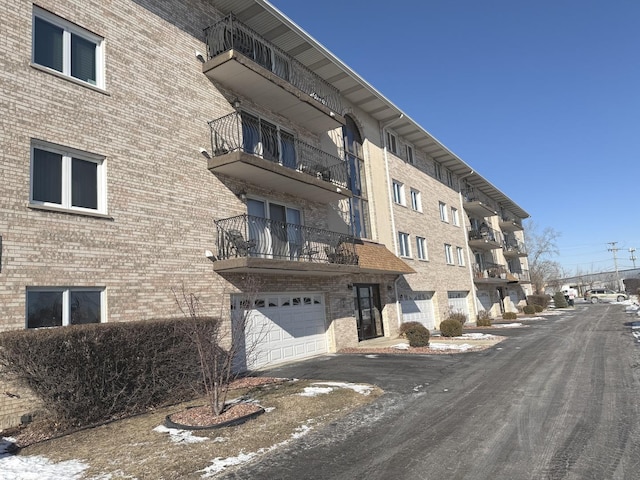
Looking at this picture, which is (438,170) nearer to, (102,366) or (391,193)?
(391,193)

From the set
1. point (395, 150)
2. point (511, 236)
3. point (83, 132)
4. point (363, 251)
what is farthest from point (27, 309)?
point (511, 236)

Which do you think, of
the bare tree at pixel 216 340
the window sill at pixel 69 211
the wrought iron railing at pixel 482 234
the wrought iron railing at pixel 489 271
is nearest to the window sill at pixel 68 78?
the window sill at pixel 69 211

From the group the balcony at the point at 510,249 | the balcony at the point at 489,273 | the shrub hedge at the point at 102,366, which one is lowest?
the shrub hedge at the point at 102,366

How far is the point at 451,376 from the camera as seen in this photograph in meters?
10.5

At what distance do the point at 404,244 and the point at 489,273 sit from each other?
14528 millimetres

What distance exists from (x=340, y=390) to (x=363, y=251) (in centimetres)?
985

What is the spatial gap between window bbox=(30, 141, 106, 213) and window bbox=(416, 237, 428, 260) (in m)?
18.5

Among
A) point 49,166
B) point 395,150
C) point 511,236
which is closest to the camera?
point 49,166

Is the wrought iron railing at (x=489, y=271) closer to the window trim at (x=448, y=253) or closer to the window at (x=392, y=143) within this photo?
the window trim at (x=448, y=253)

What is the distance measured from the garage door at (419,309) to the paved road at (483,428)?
10.6 m

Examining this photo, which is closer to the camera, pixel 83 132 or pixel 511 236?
pixel 83 132

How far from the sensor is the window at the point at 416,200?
1023 inches

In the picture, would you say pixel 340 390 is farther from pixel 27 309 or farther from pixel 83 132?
pixel 83 132

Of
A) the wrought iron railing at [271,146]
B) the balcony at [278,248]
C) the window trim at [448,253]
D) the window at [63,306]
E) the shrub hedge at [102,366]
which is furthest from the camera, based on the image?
the window trim at [448,253]
